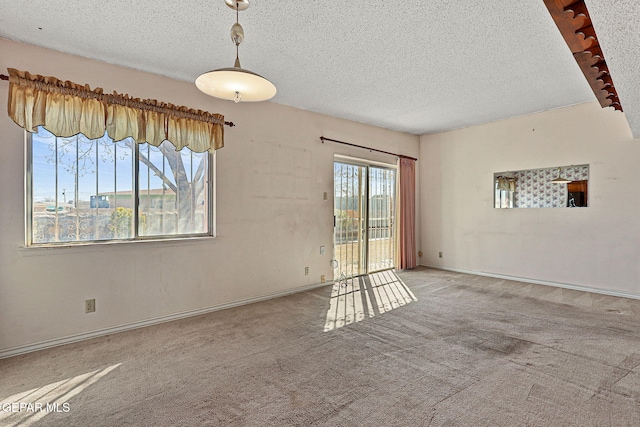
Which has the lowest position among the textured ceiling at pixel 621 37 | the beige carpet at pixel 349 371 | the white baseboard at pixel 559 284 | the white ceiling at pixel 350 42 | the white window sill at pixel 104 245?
the beige carpet at pixel 349 371

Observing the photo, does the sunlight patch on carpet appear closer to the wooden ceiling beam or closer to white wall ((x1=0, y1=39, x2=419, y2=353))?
white wall ((x1=0, y1=39, x2=419, y2=353))

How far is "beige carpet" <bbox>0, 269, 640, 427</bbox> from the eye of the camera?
197cm

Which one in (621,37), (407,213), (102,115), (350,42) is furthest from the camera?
(407,213)

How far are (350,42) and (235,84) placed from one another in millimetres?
1321

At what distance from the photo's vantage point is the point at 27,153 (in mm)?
2906

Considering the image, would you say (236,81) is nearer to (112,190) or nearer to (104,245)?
(112,190)

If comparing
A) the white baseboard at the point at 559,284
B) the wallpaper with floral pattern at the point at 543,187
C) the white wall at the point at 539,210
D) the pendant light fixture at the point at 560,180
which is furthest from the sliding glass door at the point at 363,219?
the pendant light fixture at the point at 560,180

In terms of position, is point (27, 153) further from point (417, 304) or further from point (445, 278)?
point (445, 278)

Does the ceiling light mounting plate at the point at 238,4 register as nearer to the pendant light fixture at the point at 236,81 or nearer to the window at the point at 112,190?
the pendant light fixture at the point at 236,81

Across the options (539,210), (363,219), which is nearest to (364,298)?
(363,219)

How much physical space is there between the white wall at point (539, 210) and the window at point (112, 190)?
15.0ft

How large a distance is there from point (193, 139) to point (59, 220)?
1516mm

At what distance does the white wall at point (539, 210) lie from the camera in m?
4.46

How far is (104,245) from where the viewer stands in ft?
10.5
